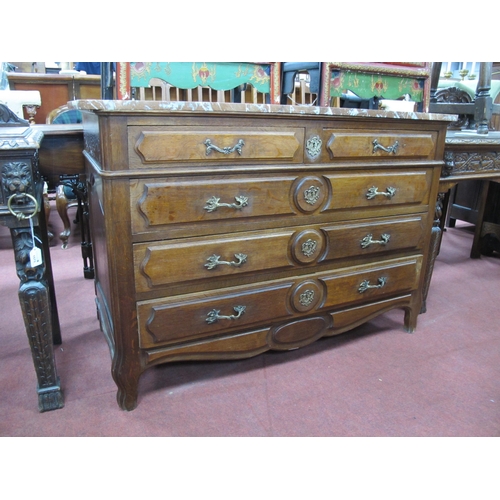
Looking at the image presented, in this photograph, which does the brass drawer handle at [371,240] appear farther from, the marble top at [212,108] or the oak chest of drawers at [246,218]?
the marble top at [212,108]

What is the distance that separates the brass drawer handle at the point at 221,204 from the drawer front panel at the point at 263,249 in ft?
0.32

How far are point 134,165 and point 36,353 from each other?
Answer: 696 mm

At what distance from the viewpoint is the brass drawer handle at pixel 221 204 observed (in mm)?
1235

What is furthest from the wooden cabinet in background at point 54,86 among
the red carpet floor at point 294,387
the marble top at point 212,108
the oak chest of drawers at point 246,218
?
the marble top at point 212,108

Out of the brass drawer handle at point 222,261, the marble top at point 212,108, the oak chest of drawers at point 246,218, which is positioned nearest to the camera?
the marble top at point 212,108

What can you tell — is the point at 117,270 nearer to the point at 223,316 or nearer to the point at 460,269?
the point at 223,316

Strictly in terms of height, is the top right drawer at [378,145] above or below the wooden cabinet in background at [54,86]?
below

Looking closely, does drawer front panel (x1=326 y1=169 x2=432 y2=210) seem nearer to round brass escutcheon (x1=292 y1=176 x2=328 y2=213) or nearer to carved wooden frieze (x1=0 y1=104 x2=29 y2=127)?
round brass escutcheon (x1=292 y1=176 x2=328 y2=213)

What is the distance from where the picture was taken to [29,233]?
1.21 m

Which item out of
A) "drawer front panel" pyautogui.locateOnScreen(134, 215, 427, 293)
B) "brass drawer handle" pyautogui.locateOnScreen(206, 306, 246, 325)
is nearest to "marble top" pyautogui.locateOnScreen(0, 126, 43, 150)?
"drawer front panel" pyautogui.locateOnScreen(134, 215, 427, 293)

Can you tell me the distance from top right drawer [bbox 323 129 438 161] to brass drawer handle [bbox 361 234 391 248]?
0.94ft

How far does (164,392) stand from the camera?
1.46 meters

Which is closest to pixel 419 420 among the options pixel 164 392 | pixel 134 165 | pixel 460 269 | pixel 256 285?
pixel 256 285

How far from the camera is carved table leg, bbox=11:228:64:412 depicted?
1218 mm
